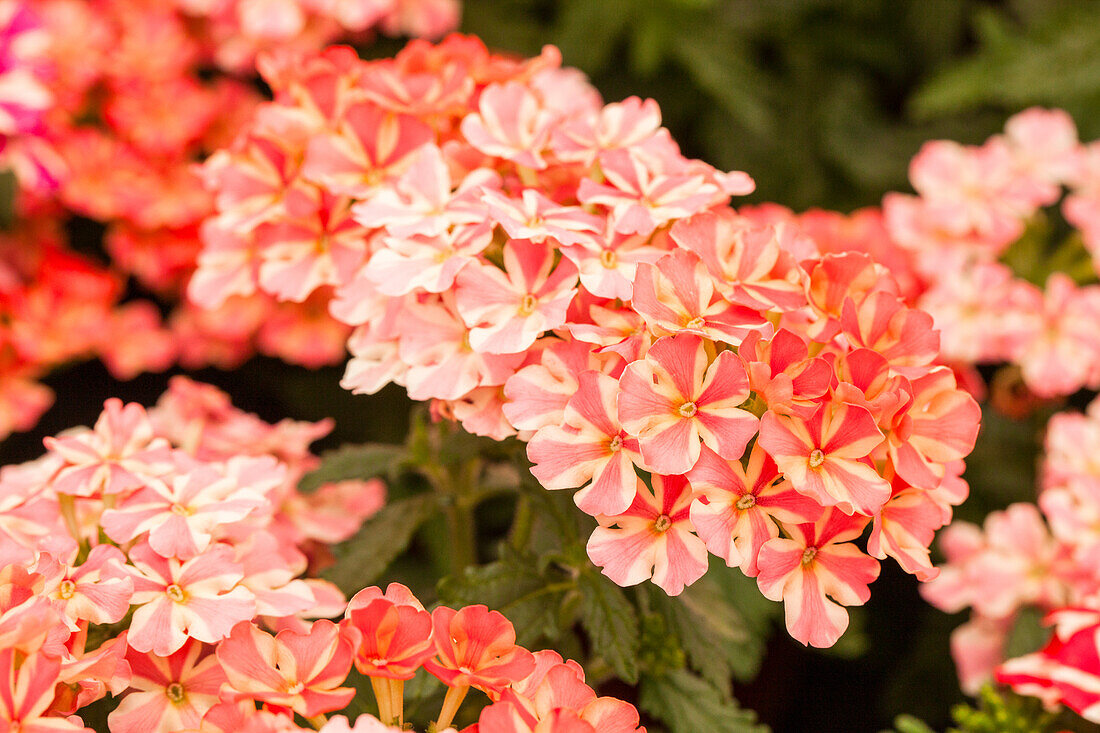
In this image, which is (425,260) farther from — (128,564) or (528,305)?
(128,564)

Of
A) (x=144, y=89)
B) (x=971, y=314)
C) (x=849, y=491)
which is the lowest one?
(x=144, y=89)

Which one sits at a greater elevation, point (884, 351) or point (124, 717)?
point (884, 351)

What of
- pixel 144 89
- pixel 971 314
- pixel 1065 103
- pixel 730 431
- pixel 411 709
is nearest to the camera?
pixel 730 431

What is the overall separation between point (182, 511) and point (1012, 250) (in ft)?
3.33

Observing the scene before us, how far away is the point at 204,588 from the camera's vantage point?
→ 579 millimetres

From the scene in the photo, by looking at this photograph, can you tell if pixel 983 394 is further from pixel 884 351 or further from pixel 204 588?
pixel 204 588

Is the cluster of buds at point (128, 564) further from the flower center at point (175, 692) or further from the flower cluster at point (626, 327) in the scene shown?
the flower cluster at point (626, 327)

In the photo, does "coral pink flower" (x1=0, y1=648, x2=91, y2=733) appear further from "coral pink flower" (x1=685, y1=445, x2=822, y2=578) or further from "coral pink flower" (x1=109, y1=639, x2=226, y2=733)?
"coral pink flower" (x1=685, y1=445, x2=822, y2=578)

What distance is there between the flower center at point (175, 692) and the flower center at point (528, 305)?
11.8 inches

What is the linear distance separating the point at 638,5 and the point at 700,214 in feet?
2.54

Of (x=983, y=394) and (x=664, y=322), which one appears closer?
(x=664, y=322)

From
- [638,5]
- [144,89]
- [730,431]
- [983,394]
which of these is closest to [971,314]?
[983,394]

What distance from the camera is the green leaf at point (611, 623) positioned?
61cm

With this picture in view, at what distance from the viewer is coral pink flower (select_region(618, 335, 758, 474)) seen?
52 cm
